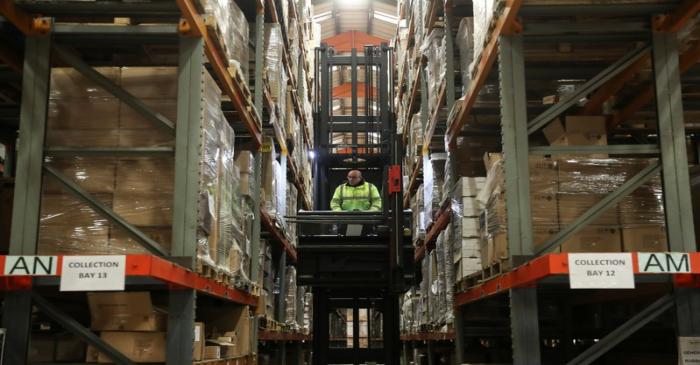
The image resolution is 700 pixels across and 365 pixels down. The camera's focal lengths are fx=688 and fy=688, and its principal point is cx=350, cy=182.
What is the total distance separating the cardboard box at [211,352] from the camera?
488 centimetres

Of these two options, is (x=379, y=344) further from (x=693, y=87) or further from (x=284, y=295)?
(x=693, y=87)

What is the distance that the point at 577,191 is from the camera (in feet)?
14.8

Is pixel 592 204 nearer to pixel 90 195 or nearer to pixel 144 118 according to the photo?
pixel 144 118

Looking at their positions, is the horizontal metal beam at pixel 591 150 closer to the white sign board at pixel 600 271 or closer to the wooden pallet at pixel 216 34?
the white sign board at pixel 600 271

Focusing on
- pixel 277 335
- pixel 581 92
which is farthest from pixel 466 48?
pixel 277 335

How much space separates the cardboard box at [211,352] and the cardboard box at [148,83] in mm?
1786

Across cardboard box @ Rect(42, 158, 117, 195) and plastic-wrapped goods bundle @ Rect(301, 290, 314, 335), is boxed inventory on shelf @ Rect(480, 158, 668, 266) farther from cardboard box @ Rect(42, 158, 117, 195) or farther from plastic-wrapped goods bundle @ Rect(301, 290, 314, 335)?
plastic-wrapped goods bundle @ Rect(301, 290, 314, 335)

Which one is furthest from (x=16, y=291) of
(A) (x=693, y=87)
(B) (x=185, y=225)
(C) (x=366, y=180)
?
(C) (x=366, y=180)

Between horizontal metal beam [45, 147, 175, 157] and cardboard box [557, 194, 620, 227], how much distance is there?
253 cm

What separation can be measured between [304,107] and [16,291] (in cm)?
972

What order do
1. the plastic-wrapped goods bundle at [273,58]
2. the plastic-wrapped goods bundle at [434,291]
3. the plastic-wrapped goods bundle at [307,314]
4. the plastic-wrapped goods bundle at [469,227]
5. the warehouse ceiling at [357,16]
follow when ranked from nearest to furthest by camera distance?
the plastic-wrapped goods bundle at [469,227] < the plastic-wrapped goods bundle at [434,291] < the plastic-wrapped goods bundle at [273,58] < the plastic-wrapped goods bundle at [307,314] < the warehouse ceiling at [357,16]

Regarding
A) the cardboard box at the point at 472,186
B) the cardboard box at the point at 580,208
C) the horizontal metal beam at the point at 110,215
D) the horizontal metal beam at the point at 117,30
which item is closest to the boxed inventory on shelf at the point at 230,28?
the horizontal metal beam at the point at 117,30

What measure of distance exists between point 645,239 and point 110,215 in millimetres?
3349

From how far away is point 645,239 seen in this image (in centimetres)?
444
